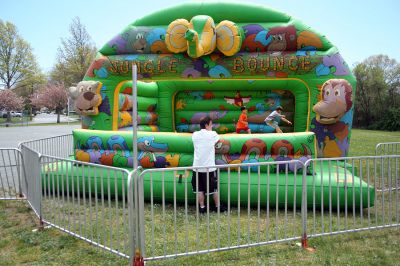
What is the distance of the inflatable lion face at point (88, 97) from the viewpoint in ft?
22.5

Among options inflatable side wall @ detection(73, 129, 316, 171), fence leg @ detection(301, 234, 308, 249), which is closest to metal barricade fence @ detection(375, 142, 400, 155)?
inflatable side wall @ detection(73, 129, 316, 171)

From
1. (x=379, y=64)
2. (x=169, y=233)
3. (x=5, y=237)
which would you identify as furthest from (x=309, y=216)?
(x=379, y=64)

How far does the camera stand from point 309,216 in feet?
15.0

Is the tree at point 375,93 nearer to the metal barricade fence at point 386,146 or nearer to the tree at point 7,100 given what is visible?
the metal barricade fence at point 386,146

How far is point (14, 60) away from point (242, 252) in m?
38.7

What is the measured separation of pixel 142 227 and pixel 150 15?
5182mm

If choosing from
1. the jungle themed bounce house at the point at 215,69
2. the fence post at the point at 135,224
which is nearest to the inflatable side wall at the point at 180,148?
the jungle themed bounce house at the point at 215,69

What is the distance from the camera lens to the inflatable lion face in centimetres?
684

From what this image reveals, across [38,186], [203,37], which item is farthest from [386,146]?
[38,186]

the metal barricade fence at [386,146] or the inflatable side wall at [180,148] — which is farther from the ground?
the inflatable side wall at [180,148]

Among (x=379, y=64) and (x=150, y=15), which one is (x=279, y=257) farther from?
(x=379, y=64)

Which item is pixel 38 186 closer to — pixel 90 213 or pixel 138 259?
pixel 90 213

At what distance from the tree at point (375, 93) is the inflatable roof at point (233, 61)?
29027 millimetres

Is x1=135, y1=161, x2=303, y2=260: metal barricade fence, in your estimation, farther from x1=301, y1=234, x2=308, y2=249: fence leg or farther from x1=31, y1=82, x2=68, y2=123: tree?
x1=31, y1=82, x2=68, y2=123: tree
